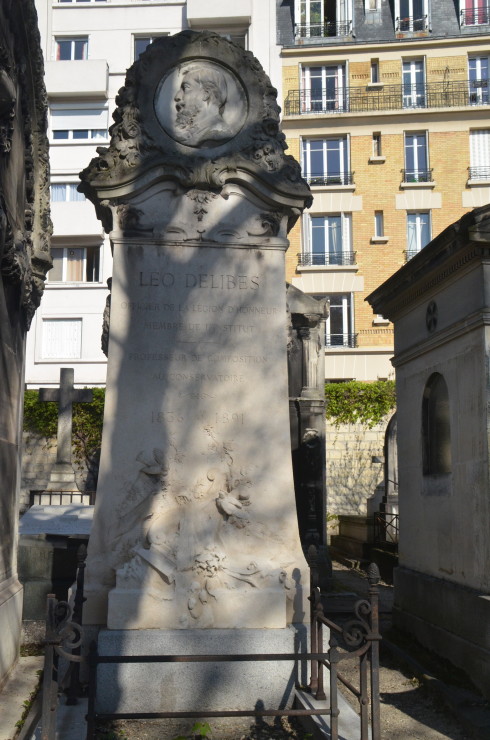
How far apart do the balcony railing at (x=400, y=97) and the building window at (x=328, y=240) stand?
4.38 meters

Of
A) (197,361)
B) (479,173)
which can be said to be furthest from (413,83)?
(197,361)

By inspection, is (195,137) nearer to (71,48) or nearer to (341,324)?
(341,324)

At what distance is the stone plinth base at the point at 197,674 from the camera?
19.2 ft

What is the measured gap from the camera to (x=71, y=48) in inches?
1347

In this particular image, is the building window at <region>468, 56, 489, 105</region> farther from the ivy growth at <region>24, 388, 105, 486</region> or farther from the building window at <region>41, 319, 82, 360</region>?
the ivy growth at <region>24, 388, 105, 486</region>

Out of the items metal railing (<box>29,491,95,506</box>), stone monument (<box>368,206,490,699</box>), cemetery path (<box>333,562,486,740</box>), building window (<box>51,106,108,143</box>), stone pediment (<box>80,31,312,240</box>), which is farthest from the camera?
building window (<box>51,106,108,143</box>)

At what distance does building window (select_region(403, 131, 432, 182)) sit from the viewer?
1261 inches

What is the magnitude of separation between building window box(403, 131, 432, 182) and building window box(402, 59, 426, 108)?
1261mm

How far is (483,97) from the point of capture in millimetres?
32375

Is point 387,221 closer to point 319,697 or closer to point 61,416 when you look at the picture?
point 61,416

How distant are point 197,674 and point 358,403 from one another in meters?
20.1

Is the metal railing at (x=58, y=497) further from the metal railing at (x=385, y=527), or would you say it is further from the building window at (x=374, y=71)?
the building window at (x=374, y=71)

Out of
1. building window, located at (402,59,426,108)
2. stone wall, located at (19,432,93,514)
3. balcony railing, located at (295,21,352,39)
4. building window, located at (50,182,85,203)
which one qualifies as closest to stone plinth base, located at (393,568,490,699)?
stone wall, located at (19,432,93,514)

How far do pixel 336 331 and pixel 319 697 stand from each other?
26.0 metres
